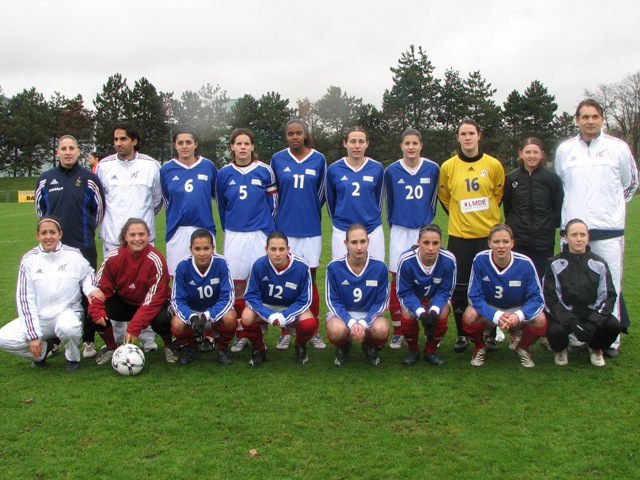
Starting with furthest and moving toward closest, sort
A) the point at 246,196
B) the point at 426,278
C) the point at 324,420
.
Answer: the point at 246,196 → the point at 426,278 → the point at 324,420

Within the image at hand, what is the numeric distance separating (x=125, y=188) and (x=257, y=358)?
1.94 meters

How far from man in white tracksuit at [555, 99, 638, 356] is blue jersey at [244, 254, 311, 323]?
7.51ft

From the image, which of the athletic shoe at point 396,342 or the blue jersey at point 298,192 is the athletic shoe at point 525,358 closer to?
the athletic shoe at point 396,342

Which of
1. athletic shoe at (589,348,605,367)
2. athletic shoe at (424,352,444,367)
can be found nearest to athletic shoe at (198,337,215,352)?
athletic shoe at (424,352,444,367)

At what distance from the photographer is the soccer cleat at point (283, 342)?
507cm

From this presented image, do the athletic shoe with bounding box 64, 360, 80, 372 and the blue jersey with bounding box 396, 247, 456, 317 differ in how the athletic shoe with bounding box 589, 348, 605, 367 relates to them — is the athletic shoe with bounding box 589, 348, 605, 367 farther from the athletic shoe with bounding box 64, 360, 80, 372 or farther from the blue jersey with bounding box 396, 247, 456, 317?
the athletic shoe with bounding box 64, 360, 80, 372

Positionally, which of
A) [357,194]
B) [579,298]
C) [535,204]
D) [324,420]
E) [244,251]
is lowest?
[324,420]

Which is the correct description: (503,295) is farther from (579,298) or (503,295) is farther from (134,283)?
(134,283)

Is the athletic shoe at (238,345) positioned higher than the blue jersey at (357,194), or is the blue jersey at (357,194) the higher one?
the blue jersey at (357,194)

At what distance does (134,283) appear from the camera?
463cm

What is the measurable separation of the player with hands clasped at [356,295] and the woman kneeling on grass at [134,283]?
138 cm

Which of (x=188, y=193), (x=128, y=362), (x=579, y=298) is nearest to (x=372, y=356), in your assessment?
(x=579, y=298)

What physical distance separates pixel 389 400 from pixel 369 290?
1086 mm

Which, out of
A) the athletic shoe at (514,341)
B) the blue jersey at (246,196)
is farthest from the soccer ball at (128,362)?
the athletic shoe at (514,341)
